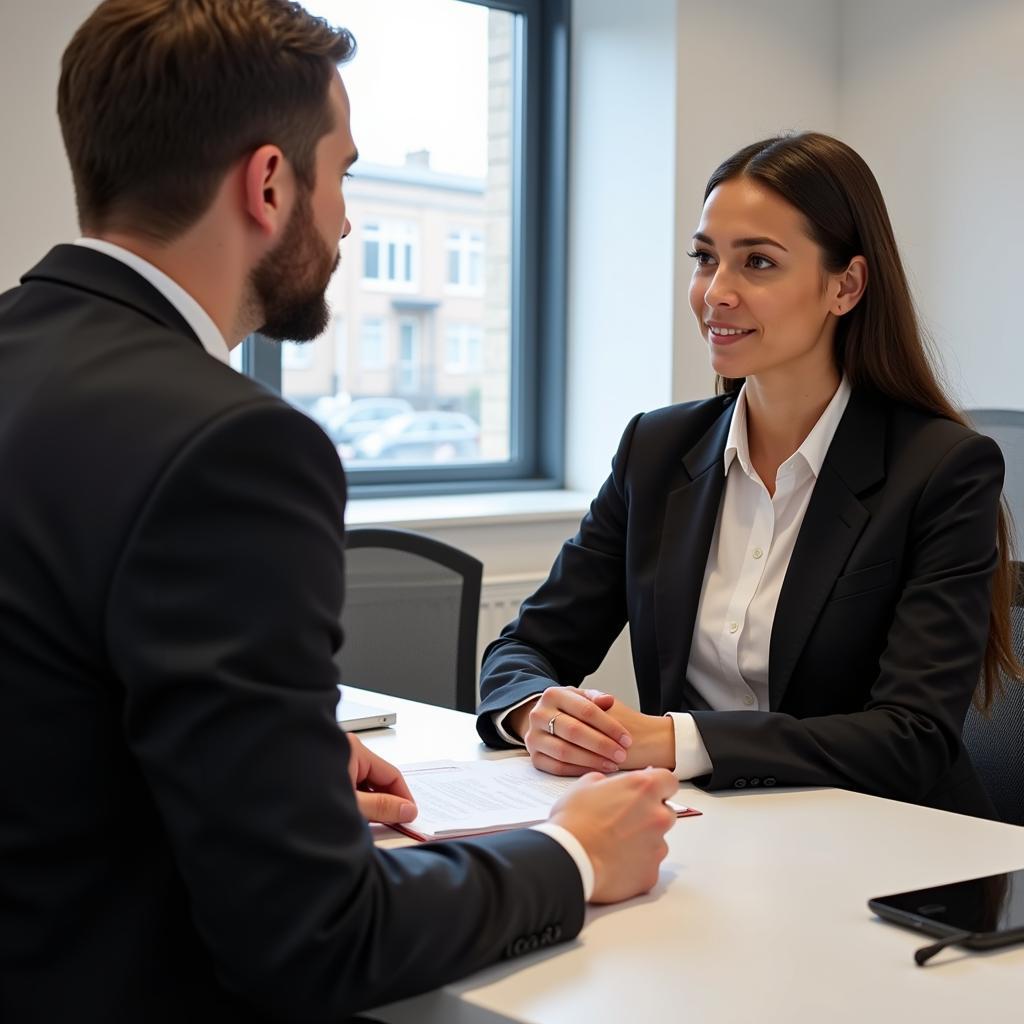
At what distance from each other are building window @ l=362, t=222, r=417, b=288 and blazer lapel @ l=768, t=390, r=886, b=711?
2.38 metres

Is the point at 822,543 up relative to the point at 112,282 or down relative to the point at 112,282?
down

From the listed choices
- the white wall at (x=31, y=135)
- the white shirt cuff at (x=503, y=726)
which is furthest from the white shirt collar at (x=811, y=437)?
the white wall at (x=31, y=135)

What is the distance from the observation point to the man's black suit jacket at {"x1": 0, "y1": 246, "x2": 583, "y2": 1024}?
895 millimetres

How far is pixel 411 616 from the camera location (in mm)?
2500

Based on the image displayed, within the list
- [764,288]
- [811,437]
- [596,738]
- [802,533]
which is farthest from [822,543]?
[596,738]

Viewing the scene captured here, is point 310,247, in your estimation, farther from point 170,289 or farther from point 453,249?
point 453,249

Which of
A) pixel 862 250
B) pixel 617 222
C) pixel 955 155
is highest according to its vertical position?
pixel 955 155

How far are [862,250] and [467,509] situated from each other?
2011 millimetres

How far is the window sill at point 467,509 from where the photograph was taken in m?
3.65

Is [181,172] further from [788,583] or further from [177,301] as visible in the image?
[788,583]

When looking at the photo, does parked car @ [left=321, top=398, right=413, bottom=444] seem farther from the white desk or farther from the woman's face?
the white desk

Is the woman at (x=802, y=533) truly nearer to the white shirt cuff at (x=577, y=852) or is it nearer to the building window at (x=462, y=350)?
the white shirt cuff at (x=577, y=852)

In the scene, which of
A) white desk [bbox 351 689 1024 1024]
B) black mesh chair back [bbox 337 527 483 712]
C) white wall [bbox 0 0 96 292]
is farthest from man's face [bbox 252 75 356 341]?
white wall [bbox 0 0 96 292]

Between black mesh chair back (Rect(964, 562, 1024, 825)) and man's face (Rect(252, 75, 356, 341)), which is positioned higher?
man's face (Rect(252, 75, 356, 341))
